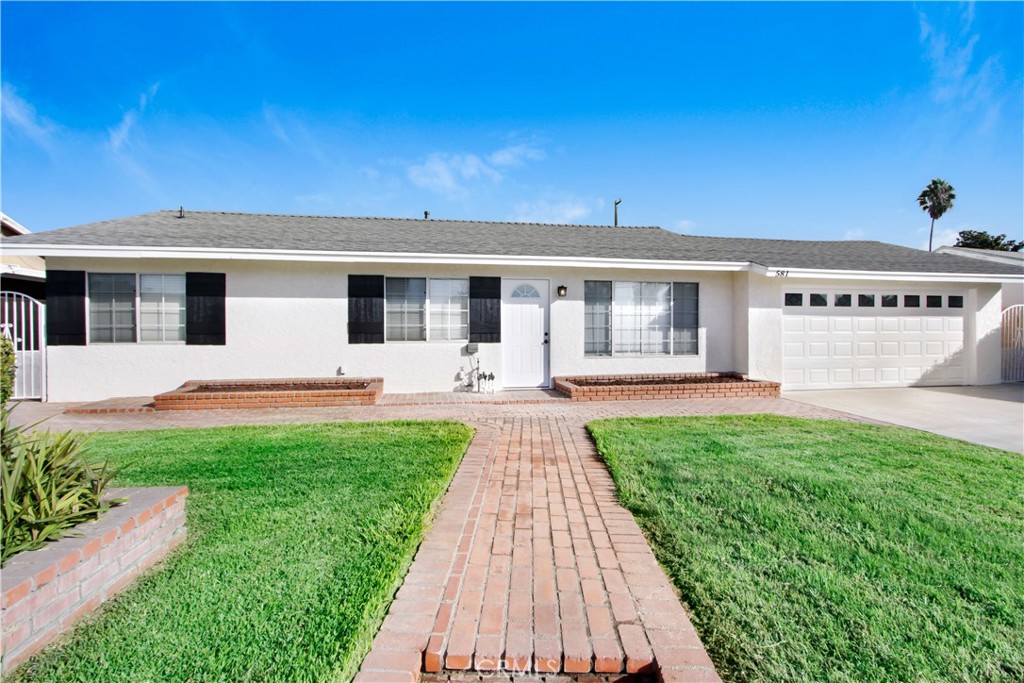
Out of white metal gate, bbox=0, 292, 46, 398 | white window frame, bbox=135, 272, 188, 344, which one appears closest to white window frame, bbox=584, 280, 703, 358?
white window frame, bbox=135, 272, 188, 344

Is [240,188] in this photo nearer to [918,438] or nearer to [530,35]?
[530,35]

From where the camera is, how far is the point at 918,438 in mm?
5605

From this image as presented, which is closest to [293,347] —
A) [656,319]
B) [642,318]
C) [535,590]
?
[642,318]

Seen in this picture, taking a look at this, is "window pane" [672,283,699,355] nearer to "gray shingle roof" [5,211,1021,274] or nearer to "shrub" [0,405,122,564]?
"gray shingle roof" [5,211,1021,274]

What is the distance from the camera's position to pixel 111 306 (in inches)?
335

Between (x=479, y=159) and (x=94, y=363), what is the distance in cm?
1153

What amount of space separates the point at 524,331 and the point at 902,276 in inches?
332

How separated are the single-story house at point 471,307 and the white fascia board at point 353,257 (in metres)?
0.03

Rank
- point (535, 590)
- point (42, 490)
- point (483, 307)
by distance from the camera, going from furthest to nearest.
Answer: point (483, 307), point (535, 590), point (42, 490)

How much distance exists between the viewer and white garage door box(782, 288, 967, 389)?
1005cm

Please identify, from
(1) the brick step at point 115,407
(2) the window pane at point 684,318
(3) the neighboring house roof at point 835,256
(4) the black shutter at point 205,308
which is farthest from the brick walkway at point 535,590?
(3) the neighboring house roof at point 835,256

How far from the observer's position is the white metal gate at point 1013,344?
439 inches

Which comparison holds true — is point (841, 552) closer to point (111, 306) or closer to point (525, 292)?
point (525, 292)

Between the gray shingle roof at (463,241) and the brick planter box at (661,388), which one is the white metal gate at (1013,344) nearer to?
the gray shingle roof at (463,241)
